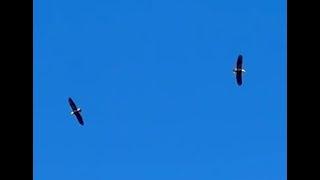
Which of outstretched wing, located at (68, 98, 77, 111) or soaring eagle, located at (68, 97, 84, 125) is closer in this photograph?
soaring eagle, located at (68, 97, 84, 125)

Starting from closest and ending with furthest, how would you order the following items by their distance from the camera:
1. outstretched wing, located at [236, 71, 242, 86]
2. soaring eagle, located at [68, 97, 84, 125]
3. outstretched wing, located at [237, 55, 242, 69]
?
outstretched wing, located at [237, 55, 242, 69], outstretched wing, located at [236, 71, 242, 86], soaring eagle, located at [68, 97, 84, 125]

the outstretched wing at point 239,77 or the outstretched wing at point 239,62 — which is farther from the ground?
the outstretched wing at point 239,62

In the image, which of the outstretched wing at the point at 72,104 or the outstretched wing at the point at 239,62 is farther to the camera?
the outstretched wing at the point at 72,104

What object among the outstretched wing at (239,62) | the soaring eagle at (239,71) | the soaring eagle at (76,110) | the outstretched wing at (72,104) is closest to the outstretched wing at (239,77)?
the soaring eagle at (239,71)

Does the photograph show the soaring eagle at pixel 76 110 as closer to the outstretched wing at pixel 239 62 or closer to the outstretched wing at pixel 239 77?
the outstretched wing at pixel 239 77

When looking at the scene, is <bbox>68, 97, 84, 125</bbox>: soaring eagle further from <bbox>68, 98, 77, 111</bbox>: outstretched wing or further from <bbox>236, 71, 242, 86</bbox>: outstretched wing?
<bbox>236, 71, 242, 86</bbox>: outstretched wing

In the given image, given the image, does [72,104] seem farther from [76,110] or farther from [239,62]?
[239,62]

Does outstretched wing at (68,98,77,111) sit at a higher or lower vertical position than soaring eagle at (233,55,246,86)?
lower

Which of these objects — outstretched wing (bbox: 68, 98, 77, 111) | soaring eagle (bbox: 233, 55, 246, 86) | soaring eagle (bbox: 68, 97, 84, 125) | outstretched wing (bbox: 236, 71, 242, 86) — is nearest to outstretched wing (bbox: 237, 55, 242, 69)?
soaring eagle (bbox: 233, 55, 246, 86)

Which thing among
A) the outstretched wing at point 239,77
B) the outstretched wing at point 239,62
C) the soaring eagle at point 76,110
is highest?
the outstretched wing at point 239,62

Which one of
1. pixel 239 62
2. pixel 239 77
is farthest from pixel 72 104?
pixel 239 62
